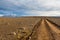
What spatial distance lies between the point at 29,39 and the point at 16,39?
4.33ft

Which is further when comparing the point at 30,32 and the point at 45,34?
the point at 30,32

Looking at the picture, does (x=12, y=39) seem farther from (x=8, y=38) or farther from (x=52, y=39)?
(x=52, y=39)

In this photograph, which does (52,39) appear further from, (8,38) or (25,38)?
(8,38)

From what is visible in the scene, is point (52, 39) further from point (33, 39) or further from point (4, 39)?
point (4, 39)

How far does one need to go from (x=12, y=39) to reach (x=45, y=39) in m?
3.41

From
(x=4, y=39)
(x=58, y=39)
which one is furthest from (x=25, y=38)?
(x=58, y=39)

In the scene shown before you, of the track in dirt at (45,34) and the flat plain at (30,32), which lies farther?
the track in dirt at (45,34)

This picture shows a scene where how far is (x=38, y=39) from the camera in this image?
23812 millimetres

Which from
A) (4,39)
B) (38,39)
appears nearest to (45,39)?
(38,39)

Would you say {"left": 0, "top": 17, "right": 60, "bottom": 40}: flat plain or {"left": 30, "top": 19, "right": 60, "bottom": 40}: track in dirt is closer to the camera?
{"left": 0, "top": 17, "right": 60, "bottom": 40}: flat plain

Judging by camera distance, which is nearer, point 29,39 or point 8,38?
point 29,39

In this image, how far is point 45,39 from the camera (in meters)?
23.8

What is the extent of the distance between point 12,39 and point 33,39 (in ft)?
7.06

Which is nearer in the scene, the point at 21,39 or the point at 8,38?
the point at 21,39
